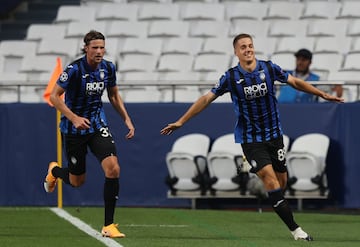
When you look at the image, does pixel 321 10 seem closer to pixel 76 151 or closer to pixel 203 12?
pixel 203 12

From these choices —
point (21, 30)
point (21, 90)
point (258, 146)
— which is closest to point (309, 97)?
point (21, 90)

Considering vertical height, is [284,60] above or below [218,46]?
below

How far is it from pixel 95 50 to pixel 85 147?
3.61 feet

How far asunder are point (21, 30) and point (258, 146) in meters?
12.7

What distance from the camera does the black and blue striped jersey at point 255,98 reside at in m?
12.2

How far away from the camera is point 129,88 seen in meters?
18.5

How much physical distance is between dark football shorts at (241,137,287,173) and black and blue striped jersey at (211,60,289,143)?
6 cm

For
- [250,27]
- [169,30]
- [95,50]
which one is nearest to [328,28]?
[250,27]

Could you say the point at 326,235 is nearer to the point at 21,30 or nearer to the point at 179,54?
the point at 179,54

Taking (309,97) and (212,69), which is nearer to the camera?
(309,97)

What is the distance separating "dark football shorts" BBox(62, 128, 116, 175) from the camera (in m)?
12.3

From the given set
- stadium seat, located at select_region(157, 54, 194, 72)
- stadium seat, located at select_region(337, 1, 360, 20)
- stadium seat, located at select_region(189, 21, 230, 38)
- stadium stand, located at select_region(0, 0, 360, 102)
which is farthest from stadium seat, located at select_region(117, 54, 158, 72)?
stadium seat, located at select_region(337, 1, 360, 20)

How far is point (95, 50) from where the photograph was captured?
12.2m

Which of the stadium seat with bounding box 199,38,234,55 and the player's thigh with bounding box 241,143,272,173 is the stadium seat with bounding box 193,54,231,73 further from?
the player's thigh with bounding box 241,143,272,173
